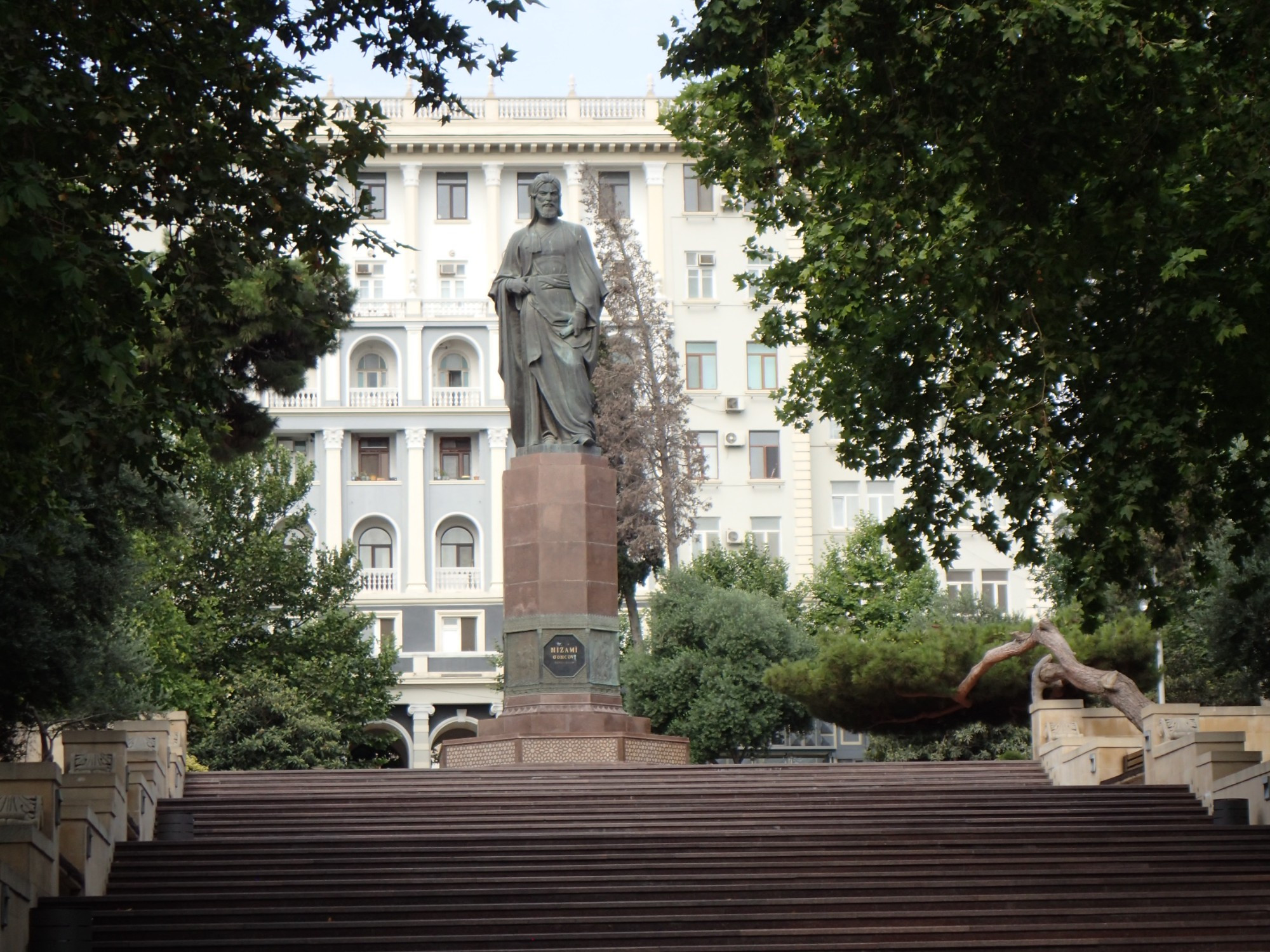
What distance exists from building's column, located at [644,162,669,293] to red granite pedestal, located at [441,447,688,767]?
39.5m

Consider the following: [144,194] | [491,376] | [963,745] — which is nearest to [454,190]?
[491,376]

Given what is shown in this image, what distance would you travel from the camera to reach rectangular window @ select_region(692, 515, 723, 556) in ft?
204

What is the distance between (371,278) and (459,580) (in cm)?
985

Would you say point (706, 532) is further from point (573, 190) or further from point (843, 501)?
point (573, 190)

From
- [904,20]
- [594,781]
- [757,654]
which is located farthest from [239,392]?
[757,654]

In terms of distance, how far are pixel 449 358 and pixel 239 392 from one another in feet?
121

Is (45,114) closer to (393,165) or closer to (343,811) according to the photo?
(343,811)

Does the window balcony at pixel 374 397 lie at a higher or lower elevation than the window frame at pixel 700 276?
lower

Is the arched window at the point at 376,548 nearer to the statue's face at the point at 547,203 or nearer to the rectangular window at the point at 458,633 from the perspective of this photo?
the rectangular window at the point at 458,633

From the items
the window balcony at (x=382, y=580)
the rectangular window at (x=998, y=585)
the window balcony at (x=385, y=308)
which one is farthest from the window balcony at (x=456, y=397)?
the rectangular window at (x=998, y=585)

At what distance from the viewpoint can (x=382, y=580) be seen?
61.2 meters

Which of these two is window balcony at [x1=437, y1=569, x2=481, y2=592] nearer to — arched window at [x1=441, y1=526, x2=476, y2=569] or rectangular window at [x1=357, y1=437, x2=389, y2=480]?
arched window at [x1=441, y1=526, x2=476, y2=569]

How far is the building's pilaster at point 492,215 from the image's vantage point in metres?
64.1

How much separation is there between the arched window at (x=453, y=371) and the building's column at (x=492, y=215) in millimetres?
2724
